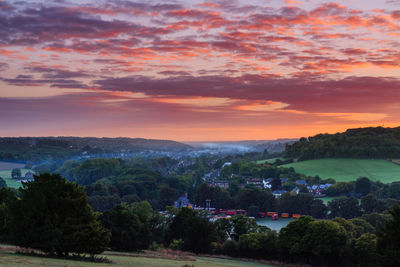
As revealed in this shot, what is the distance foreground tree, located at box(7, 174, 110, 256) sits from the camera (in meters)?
28.9

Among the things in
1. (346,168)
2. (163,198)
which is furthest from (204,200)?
(346,168)

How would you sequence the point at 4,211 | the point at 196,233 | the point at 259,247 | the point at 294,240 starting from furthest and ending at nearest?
the point at 196,233 → the point at 259,247 → the point at 294,240 → the point at 4,211

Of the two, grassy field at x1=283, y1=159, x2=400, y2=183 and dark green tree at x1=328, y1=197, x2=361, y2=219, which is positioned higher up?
grassy field at x1=283, y1=159, x2=400, y2=183

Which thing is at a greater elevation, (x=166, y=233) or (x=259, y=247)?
(x=259, y=247)

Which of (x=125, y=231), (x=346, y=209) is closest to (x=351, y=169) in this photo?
(x=346, y=209)

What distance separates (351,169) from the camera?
180m

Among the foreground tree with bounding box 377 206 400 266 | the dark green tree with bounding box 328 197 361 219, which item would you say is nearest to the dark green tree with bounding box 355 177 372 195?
the dark green tree with bounding box 328 197 361 219

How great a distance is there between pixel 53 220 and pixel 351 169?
164523 mm

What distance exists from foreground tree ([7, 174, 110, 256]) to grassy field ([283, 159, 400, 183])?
141933 mm

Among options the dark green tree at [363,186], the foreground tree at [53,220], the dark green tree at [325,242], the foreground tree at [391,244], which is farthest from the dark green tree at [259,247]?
the dark green tree at [363,186]

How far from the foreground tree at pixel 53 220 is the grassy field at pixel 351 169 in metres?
142

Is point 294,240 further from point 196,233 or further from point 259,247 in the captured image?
point 196,233

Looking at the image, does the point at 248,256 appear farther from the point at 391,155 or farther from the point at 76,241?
the point at 391,155

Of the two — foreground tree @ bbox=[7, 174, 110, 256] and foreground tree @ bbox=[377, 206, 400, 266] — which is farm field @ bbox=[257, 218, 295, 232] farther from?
foreground tree @ bbox=[7, 174, 110, 256]
